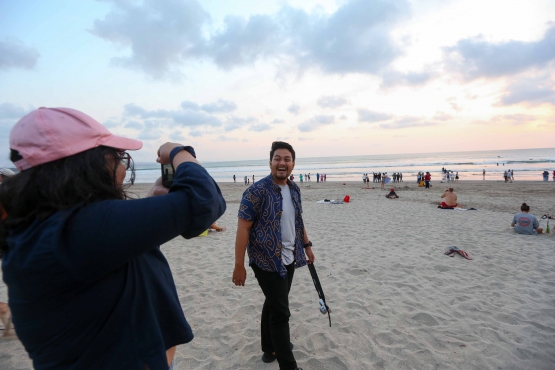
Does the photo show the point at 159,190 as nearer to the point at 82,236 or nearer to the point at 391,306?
the point at 82,236

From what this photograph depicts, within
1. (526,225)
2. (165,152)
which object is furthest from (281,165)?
(526,225)

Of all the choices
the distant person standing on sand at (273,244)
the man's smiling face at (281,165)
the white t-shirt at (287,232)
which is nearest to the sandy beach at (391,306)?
the distant person standing on sand at (273,244)

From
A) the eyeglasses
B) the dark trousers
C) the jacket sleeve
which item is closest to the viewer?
the jacket sleeve

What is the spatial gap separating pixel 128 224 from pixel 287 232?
196 centimetres

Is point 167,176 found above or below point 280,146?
below

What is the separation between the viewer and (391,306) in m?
3.98

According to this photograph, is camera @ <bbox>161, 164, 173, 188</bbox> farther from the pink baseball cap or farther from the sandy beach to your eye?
the sandy beach

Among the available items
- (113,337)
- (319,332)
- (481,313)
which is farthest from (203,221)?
(481,313)

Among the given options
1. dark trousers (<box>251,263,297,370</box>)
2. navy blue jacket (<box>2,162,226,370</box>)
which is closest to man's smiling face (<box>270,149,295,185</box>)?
dark trousers (<box>251,263,297,370</box>)

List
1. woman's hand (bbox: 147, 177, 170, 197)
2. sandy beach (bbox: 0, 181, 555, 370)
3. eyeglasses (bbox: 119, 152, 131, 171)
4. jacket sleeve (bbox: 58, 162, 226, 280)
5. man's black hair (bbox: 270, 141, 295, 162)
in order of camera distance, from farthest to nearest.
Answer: sandy beach (bbox: 0, 181, 555, 370), man's black hair (bbox: 270, 141, 295, 162), woman's hand (bbox: 147, 177, 170, 197), eyeglasses (bbox: 119, 152, 131, 171), jacket sleeve (bbox: 58, 162, 226, 280)

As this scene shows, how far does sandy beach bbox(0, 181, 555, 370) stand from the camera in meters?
2.98

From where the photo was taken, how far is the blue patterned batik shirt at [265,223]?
98.6 inches

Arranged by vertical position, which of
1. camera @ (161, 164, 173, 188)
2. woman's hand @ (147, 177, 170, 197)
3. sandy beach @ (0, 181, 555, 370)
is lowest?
sandy beach @ (0, 181, 555, 370)

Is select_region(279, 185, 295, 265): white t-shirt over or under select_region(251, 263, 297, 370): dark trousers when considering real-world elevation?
over
